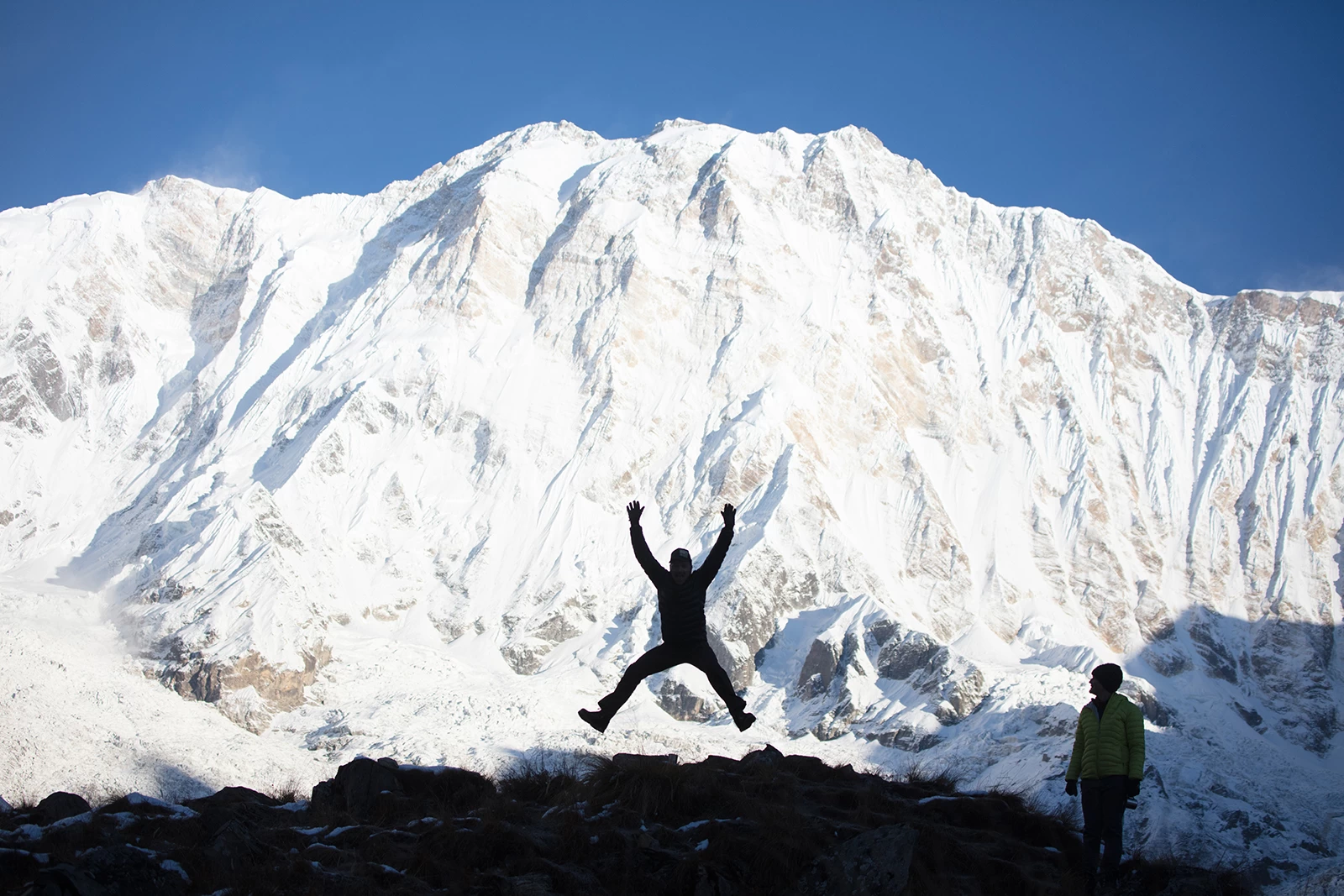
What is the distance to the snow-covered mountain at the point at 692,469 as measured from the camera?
112875 mm

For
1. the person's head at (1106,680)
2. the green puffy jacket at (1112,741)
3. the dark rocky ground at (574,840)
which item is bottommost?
the dark rocky ground at (574,840)

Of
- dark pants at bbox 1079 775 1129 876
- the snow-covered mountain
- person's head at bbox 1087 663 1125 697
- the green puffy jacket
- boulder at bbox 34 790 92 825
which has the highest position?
the snow-covered mountain

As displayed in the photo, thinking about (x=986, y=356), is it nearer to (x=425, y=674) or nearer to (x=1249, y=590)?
(x=1249, y=590)

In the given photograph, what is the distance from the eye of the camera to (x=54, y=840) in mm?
10742

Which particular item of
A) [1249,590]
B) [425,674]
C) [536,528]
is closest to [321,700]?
[425,674]

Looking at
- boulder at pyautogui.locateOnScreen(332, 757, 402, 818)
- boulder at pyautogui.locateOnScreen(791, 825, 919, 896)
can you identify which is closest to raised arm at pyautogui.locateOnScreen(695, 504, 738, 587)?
boulder at pyautogui.locateOnScreen(791, 825, 919, 896)

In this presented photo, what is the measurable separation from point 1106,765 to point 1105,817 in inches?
21.4

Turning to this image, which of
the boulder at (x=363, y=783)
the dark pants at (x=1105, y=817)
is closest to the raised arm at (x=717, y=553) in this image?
the dark pants at (x=1105, y=817)

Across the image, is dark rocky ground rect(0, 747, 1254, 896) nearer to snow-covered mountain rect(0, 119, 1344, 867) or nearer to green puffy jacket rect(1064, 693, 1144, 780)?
green puffy jacket rect(1064, 693, 1144, 780)

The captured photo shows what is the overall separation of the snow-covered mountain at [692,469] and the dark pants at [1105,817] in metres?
76.8

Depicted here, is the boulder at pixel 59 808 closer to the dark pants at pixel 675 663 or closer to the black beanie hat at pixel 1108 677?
the dark pants at pixel 675 663

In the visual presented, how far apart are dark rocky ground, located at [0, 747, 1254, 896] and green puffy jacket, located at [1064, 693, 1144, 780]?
43.7 inches

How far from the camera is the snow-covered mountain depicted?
113 m

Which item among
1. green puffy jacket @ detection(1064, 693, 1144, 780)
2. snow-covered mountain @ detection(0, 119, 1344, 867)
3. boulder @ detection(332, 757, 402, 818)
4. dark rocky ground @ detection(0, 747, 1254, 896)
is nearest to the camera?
dark rocky ground @ detection(0, 747, 1254, 896)
